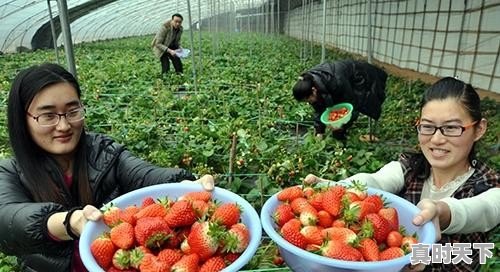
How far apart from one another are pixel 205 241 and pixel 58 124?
0.76 m

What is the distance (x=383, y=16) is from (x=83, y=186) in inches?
405

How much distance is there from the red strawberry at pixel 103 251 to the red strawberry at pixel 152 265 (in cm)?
10

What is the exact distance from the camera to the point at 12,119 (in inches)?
59.7

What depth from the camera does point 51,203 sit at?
4.41ft

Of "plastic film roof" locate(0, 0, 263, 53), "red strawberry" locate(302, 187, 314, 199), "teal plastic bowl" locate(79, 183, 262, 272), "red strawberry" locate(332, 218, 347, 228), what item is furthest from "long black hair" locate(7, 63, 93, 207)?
"plastic film roof" locate(0, 0, 263, 53)

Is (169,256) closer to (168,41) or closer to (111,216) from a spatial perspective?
(111,216)

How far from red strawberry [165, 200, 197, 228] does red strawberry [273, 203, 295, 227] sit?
→ 0.87 ft

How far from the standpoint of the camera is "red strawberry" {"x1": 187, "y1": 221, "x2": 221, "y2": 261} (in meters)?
1.10

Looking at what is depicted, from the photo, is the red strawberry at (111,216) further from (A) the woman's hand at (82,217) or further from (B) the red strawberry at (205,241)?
(B) the red strawberry at (205,241)

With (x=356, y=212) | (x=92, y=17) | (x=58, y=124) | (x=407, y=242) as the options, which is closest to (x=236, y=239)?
(x=356, y=212)

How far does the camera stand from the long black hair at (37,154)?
4.89ft

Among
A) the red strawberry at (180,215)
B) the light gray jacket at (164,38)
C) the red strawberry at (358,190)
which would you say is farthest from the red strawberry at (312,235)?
the light gray jacket at (164,38)

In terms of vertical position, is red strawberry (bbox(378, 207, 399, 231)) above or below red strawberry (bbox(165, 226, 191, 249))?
below

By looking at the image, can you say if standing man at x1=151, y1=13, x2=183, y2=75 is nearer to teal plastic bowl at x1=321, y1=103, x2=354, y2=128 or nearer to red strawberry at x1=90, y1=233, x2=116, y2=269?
teal plastic bowl at x1=321, y1=103, x2=354, y2=128
